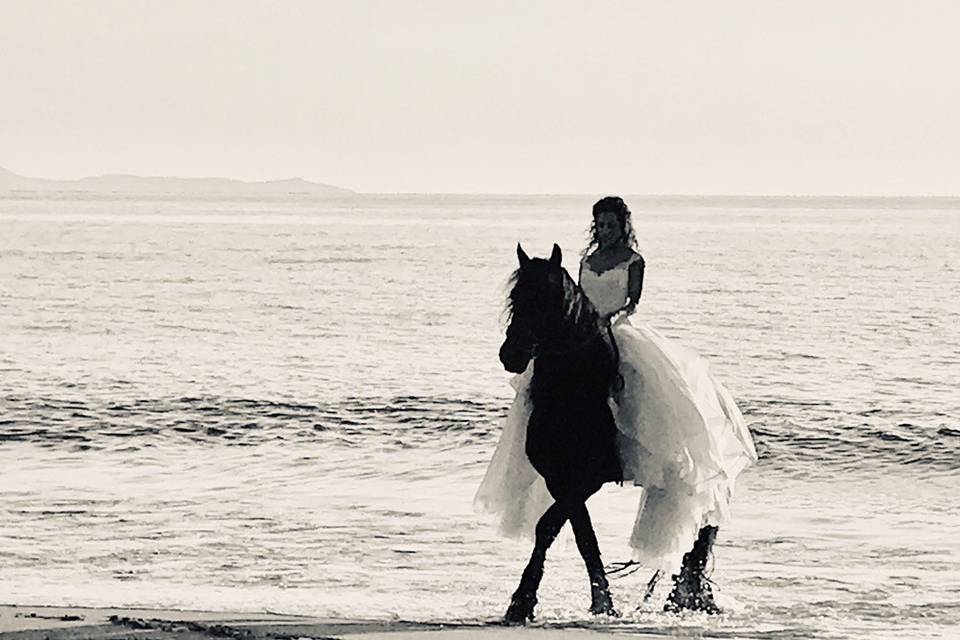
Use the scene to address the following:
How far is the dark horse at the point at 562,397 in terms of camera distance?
747 centimetres

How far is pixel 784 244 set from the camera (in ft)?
271

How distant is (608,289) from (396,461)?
7.29 meters

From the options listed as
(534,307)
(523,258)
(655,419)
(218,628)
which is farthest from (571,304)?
(218,628)

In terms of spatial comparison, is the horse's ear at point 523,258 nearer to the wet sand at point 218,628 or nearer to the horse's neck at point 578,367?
the horse's neck at point 578,367

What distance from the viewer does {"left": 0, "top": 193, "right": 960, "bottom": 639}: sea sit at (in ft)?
29.8

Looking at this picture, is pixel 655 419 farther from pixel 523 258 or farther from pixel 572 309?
pixel 523 258

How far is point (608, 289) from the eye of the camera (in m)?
8.07

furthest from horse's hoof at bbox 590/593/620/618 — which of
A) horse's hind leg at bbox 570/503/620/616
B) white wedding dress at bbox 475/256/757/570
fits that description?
white wedding dress at bbox 475/256/757/570

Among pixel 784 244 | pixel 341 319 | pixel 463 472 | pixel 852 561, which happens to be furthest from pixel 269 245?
pixel 852 561

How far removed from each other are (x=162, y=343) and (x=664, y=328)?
982 centimetres

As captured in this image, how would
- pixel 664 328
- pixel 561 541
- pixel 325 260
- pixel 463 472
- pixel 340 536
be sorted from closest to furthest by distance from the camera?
pixel 561 541 < pixel 340 536 < pixel 463 472 < pixel 664 328 < pixel 325 260

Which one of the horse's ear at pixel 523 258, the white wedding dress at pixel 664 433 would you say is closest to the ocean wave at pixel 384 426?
the white wedding dress at pixel 664 433

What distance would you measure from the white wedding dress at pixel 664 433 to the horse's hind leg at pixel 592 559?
24 cm

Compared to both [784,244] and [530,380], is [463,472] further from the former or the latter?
[784,244]
